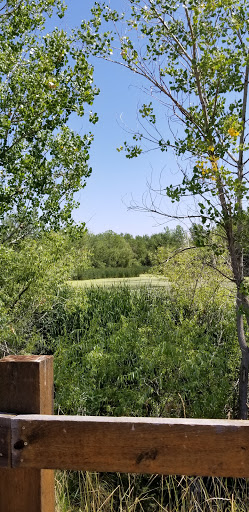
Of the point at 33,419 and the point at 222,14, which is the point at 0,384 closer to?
the point at 33,419

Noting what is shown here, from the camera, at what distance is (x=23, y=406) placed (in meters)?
1.29

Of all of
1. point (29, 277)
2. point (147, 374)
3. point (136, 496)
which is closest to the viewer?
point (136, 496)

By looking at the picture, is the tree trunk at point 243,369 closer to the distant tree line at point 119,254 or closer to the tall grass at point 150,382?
the tall grass at point 150,382

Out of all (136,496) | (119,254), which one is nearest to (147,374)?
(136,496)

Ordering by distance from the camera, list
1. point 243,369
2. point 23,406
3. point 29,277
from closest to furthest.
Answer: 1. point 23,406
2. point 243,369
3. point 29,277

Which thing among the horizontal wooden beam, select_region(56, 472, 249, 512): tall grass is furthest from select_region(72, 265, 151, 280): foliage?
the horizontal wooden beam

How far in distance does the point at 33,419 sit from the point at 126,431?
243 millimetres

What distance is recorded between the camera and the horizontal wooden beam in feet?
3.84

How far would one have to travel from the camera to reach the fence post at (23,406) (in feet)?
4.23

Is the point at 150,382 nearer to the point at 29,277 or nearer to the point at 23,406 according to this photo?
the point at 29,277

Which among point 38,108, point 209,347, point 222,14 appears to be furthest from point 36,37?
point 209,347

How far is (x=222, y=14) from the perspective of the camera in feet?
14.9

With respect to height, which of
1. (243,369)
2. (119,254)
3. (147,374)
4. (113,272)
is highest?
(119,254)

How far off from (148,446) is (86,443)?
0.16 meters
